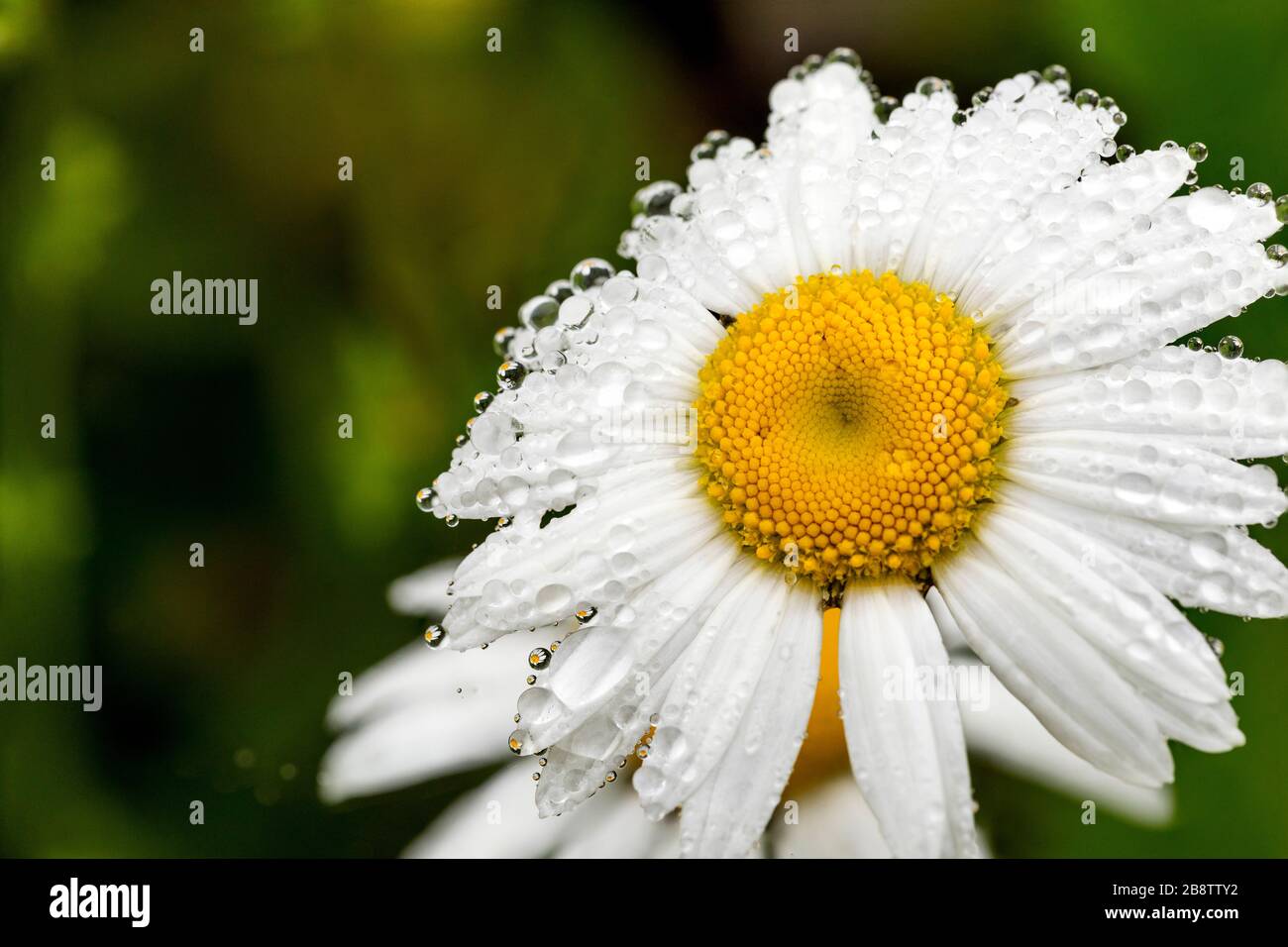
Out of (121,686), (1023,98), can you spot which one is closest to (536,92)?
(1023,98)

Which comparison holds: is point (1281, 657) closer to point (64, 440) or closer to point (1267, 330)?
point (1267, 330)

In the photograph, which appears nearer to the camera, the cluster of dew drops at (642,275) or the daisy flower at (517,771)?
the cluster of dew drops at (642,275)

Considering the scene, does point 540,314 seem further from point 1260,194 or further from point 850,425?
point 1260,194

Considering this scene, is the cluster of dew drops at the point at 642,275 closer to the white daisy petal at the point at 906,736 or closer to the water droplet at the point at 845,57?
the water droplet at the point at 845,57

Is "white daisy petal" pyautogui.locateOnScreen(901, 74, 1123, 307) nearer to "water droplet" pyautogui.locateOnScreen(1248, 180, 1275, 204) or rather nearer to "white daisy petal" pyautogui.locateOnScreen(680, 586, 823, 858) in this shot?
"water droplet" pyautogui.locateOnScreen(1248, 180, 1275, 204)

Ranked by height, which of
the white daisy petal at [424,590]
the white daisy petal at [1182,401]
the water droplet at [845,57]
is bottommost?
the white daisy petal at [424,590]

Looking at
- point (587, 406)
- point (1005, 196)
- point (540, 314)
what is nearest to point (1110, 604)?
point (1005, 196)

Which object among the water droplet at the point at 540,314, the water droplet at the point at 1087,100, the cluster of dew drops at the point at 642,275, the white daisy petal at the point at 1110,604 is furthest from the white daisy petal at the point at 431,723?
the water droplet at the point at 1087,100

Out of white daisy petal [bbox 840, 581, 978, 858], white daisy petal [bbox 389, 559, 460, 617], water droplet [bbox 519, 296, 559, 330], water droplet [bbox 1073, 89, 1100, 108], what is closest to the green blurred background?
white daisy petal [bbox 389, 559, 460, 617]
